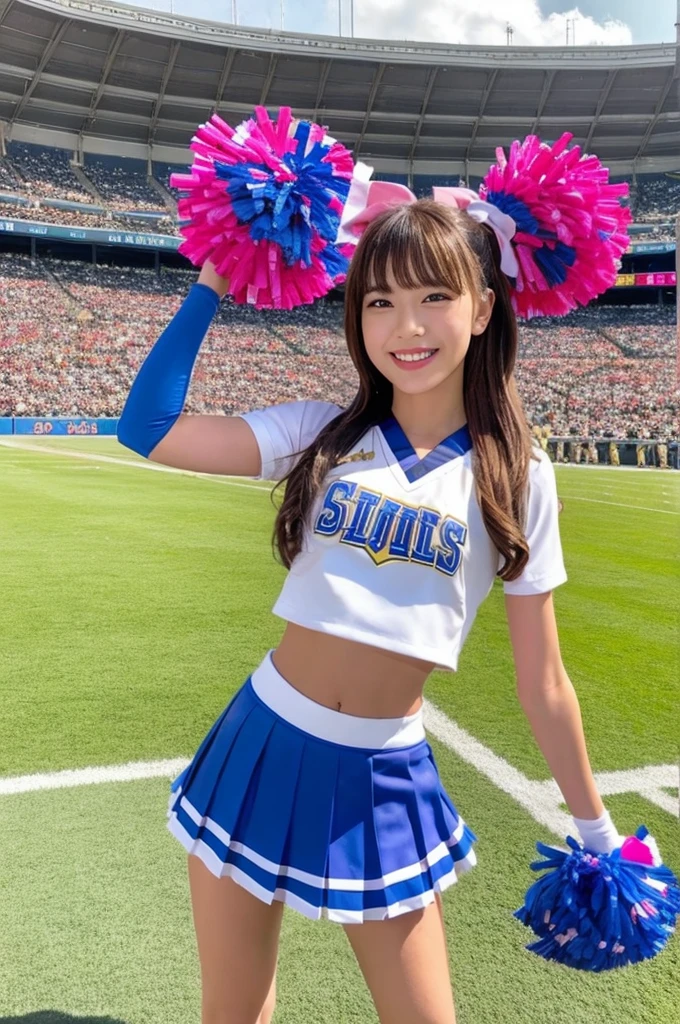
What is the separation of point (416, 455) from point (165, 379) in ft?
1.49

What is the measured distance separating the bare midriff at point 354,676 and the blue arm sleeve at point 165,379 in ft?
1.47

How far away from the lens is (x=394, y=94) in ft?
123

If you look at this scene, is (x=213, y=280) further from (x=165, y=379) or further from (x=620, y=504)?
(x=620, y=504)

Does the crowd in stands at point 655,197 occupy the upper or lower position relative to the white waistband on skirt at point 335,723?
upper

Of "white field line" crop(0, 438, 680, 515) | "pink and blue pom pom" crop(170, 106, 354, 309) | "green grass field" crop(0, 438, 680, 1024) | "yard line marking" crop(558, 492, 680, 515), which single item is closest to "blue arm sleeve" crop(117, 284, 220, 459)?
"pink and blue pom pom" crop(170, 106, 354, 309)

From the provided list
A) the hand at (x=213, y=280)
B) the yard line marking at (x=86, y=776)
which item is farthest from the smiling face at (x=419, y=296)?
the yard line marking at (x=86, y=776)

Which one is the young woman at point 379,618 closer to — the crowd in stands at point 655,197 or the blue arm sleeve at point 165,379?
the blue arm sleeve at point 165,379

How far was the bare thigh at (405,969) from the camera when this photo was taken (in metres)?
1.20

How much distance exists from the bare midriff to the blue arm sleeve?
1.47 ft

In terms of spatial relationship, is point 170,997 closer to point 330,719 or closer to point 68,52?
point 330,719

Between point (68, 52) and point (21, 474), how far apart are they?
27.9 metres

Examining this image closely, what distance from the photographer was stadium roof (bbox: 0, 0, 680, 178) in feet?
109

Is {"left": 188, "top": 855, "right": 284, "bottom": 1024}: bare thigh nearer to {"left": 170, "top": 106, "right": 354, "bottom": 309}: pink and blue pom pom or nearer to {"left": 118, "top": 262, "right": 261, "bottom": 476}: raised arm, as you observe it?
{"left": 118, "top": 262, "right": 261, "bottom": 476}: raised arm

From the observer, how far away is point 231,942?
4.19 feet
